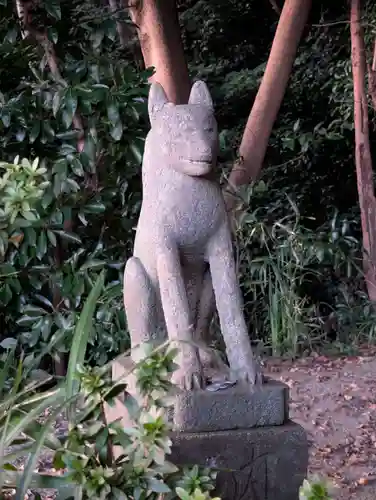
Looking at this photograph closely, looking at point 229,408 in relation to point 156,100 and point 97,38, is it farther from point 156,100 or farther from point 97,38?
point 97,38

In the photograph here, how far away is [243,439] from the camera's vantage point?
2.04m

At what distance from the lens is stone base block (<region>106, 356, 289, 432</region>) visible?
1998mm

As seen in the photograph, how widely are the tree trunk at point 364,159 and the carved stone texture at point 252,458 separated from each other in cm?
342

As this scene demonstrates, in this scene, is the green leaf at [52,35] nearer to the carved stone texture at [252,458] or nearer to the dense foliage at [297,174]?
the dense foliage at [297,174]

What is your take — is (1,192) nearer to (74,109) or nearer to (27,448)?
(27,448)

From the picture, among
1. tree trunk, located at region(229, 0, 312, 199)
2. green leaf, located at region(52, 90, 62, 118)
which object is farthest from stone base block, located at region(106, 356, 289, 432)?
tree trunk, located at region(229, 0, 312, 199)

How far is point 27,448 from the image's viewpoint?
4.64ft

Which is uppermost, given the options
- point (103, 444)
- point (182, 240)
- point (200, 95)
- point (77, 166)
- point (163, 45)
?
point (163, 45)

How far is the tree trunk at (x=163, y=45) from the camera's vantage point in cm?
454

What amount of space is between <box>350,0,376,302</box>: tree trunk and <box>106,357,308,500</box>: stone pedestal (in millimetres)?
3433

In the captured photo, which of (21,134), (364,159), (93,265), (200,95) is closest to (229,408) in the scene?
(200,95)

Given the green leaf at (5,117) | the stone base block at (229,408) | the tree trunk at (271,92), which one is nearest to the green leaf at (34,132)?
the green leaf at (5,117)

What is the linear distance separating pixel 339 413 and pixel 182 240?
2.04 meters

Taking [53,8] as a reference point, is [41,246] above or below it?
below
